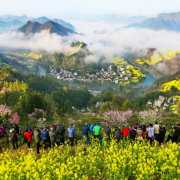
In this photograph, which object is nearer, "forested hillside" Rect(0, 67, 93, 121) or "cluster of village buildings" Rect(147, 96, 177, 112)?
"forested hillside" Rect(0, 67, 93, 121)

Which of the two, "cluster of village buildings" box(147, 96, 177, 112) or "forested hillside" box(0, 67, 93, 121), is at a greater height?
"forested hillside" box(0, 67, 93, 121)

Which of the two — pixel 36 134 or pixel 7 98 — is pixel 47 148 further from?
pixel 7 98

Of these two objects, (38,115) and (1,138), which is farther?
(38,115)

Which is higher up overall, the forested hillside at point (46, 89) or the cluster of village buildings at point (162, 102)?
the forested hillside at point (46, 89)

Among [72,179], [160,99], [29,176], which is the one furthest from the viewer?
[160,99]

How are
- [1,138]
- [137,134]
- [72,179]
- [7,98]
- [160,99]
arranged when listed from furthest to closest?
[160,99] < [7,98] < [1,138] < [137,134] < [72,179]

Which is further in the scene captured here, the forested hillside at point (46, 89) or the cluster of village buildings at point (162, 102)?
the cluster of village buildings at point (162, 102)

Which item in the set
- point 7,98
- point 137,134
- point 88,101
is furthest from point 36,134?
point 88,101

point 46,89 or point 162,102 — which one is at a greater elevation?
point 46,89

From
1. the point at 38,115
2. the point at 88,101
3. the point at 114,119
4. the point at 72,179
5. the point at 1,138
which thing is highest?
the point at 72,179

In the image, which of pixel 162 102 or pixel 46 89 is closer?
pixel 162 102

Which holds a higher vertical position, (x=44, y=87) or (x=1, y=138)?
(x=1, y=138)

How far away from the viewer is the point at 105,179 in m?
9.00

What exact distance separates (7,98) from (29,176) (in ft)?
142
